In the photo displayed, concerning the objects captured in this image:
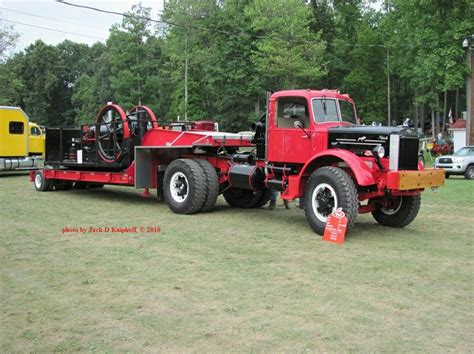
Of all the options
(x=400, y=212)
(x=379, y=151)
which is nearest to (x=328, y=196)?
(x=379, y=151)

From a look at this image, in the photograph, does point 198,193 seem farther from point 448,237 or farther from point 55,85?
point 55,85

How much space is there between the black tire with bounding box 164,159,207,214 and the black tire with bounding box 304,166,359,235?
249 cm

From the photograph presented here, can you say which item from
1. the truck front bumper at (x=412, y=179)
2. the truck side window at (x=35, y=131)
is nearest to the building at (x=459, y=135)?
the truck side window at (x=35, y=131)

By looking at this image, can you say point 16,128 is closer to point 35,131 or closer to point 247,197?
point 35,131

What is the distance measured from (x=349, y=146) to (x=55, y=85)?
81.0 metres

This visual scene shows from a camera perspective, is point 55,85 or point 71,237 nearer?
point 71,237

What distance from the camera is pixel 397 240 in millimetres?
8242

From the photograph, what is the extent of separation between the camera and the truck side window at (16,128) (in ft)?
65.2

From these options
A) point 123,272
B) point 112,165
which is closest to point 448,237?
point 123,272

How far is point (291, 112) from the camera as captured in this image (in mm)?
9531

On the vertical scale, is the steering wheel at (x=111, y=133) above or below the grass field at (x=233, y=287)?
above

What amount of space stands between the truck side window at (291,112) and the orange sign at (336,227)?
6.34ft

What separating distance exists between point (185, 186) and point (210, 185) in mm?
570

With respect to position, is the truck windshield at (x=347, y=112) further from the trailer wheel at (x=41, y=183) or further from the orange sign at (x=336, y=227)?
the trailer wheel at (x=41, y=183)
